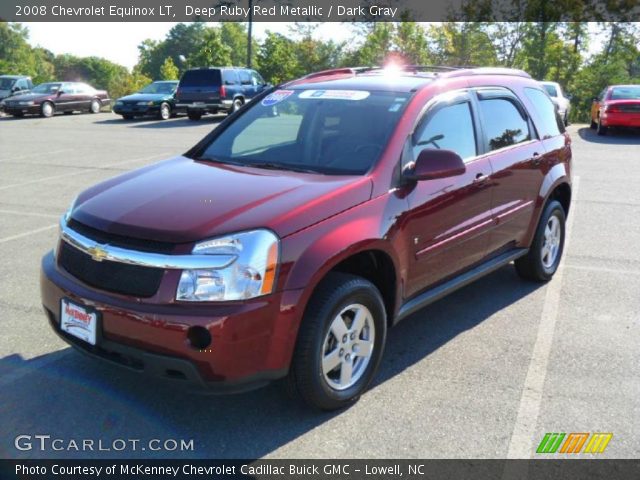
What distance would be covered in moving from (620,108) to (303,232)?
1757 centimetres

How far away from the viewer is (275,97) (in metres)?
4.81

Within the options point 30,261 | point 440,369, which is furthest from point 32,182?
point 440,369

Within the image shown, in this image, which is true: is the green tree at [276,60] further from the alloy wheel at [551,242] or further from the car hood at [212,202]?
the car hood at [212,202]

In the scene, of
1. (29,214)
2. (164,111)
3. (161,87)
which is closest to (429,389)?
(29,214)

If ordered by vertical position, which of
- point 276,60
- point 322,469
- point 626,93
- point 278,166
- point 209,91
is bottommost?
point 322,469

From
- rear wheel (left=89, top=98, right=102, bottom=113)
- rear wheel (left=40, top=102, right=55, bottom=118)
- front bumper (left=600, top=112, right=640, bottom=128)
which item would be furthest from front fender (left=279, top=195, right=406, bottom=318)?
rear wheel (left=89, top=98, right=102, bottom=113)

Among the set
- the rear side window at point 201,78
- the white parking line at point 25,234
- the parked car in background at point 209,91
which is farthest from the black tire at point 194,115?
the white parking line at point 25,234

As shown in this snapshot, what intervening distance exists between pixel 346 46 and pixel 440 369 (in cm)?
3438

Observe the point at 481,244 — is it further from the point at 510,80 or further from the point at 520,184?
the point at 510,80

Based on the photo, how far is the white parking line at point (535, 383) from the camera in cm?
324

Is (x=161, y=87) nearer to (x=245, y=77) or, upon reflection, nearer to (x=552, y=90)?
(x=245, y=77)

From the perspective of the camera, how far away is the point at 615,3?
32.2 metres

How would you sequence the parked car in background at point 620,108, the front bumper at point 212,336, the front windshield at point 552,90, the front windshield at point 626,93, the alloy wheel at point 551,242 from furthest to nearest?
1. the front windshield at point 552,90
2. the front windshield at point 626,93
3. the parked car in background at point 620,108
4. the alloy wheel at point 551,242
5. the front bumper at point 212,336

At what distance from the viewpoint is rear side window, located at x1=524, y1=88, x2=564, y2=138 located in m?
5.54
